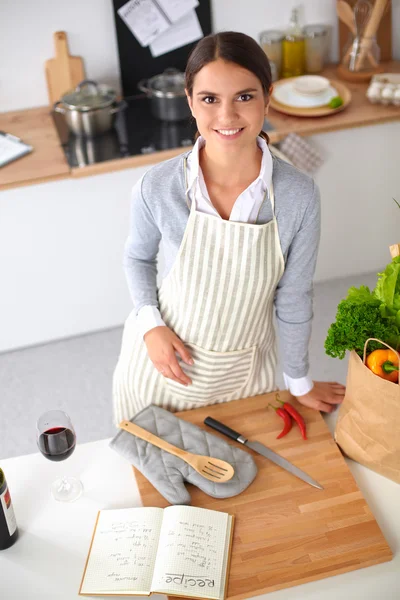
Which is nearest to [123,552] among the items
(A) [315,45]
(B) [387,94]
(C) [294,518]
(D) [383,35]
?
(C) [294,518]

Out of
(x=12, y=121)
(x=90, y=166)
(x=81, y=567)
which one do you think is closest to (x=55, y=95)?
(x=12, y=121)

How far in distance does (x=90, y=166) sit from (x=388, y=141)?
126 centimetres

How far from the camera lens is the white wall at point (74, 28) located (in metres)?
2.76

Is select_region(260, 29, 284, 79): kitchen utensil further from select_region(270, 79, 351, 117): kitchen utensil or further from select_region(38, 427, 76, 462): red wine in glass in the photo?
select_region(38, 427, 76, 462): red wine in glass

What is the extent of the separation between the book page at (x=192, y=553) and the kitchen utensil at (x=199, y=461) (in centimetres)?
8

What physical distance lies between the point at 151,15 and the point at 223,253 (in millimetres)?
1801

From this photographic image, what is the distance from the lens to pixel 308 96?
288 centimetres

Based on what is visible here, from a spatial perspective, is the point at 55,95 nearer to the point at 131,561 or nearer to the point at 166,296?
the point at 166,296

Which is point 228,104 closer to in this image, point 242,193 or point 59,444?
point 242,193

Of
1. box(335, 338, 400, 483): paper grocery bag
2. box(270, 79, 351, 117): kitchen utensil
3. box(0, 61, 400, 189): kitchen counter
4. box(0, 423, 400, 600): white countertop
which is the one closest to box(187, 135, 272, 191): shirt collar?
box(335, 338, 400, 483): paper grocery bag

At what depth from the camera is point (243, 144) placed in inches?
52.8

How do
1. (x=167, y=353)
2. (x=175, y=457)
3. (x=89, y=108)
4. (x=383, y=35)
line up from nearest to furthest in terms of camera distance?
1. (x=175, y=457)
2. (x=167, y=353)
3. (x=89, y=108)
4. (x=383, y=35)

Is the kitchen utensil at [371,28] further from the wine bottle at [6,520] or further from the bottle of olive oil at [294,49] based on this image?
the wine bottle at [6,520]

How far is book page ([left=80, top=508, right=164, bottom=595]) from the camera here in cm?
121
